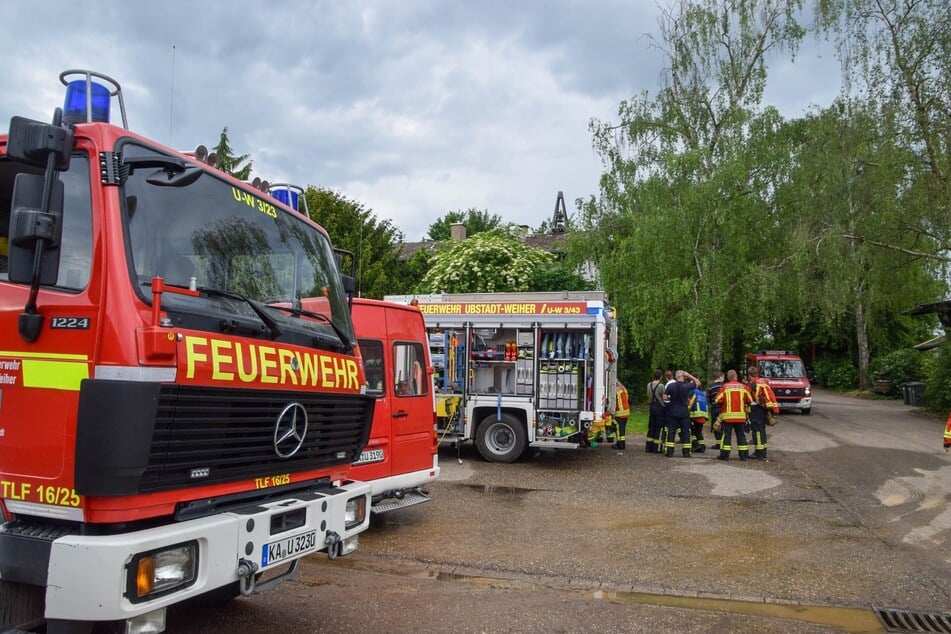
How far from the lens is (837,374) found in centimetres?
3881

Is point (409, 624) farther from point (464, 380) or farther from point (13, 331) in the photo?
point (464, 380)

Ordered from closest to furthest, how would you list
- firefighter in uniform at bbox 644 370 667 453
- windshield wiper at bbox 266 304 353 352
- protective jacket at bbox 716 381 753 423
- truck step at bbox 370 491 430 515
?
windshield wiper at bbox 266 304 353 352 → truck step at bbox 370 491 430 515 → protective jacket at bbox 716 381 753 423 → firefighter in uniform at bbox 644 370 667 453

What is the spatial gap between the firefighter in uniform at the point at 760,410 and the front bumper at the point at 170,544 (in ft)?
33.7

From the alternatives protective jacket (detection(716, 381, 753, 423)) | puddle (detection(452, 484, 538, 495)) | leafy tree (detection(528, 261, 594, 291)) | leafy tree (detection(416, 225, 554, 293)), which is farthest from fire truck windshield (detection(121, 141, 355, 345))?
leafy tree (detection(528, 261, 594, 291))

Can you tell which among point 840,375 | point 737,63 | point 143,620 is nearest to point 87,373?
point 143,620

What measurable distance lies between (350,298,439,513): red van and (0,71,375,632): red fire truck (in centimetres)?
335

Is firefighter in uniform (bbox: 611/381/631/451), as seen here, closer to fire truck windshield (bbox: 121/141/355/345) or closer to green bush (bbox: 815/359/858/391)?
fire truck windshield (bbox: 121/141/355/345)

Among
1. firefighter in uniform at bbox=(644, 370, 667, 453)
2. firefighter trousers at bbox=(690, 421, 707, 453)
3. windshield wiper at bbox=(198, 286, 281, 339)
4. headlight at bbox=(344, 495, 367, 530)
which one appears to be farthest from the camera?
firefighter trousers at bbox=(690, 421, 707, 453)

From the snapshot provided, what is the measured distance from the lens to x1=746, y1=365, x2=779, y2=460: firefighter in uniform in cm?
1249

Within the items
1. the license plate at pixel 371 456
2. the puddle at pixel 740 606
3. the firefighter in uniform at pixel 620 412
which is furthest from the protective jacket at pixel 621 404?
the puddle at pixel 740 606

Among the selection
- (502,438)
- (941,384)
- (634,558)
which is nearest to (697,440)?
(502,438)

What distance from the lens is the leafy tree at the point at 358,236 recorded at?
21.3 m

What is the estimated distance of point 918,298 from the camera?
108ft

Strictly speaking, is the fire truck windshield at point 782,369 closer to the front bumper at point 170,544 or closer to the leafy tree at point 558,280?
the leafy tree at point 558,280
